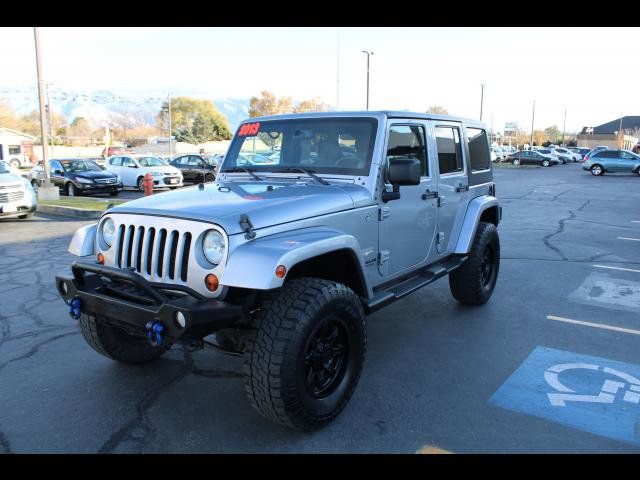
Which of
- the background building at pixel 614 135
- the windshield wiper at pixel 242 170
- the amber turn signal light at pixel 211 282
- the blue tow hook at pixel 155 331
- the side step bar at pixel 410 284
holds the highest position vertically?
the background building at pixel 614 135

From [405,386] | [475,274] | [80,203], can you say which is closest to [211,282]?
[405,386]

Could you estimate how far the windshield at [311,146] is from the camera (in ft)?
13.2

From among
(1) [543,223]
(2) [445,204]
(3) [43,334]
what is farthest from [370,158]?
(1) [543,223]

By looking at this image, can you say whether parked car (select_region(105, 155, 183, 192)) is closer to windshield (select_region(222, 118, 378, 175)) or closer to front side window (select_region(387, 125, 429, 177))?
windshield (select_region(222, 118, 378, 175))

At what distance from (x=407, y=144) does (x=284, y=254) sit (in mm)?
2023

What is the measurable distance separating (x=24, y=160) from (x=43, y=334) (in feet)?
186

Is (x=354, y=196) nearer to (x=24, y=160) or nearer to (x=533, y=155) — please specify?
(x=533, y=155)

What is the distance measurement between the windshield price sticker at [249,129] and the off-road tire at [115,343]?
199 cm

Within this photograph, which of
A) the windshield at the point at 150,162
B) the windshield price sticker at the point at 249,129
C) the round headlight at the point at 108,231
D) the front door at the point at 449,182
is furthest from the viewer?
the windshield at the point at 150,162

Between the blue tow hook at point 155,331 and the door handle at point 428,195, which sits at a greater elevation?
the door handle at point 428,195

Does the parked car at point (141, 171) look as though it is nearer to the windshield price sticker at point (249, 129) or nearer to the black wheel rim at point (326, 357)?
the windshield price sticker at point (249, 129)

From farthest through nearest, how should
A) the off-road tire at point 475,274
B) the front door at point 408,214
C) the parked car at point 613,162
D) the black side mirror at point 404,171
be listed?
the parked car at point 613,162 → the off-road tire at point 475,274 → the front door at point 408,214 → the black side mirror at point 404,171

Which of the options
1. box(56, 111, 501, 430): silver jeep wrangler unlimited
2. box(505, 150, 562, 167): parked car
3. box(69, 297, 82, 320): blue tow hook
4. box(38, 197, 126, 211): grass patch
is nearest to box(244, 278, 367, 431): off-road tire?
box(56, 111, 501, 430): silver jeep wrangler unlimited

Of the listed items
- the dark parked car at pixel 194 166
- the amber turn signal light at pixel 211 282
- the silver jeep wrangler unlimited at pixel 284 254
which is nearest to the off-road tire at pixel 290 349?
the silver jeep wrangler unlimited at pixel 284 254
